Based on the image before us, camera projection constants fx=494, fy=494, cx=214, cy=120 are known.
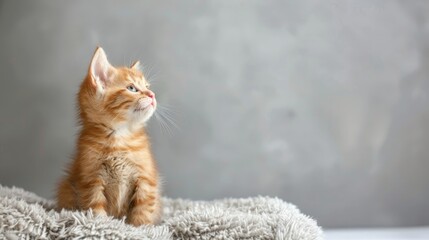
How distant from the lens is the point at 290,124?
2.02m

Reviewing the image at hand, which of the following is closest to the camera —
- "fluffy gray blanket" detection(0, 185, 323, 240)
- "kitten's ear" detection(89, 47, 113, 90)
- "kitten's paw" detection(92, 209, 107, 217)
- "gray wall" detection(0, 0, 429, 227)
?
"fluffy gray blanket" detection(0, 185, 323, 240)

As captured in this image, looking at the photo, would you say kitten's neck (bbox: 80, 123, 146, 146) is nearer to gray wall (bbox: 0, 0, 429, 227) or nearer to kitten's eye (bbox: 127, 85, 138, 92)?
kitten's eye (bbox: 127, 85, 138, 92)

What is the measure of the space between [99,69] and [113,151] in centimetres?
24

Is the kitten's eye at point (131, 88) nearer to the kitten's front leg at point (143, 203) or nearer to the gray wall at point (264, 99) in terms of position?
the kitten's front leg at point (143, 203)

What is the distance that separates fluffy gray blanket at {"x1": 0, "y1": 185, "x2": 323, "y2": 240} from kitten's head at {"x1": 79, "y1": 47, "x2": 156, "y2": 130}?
0.27 metres

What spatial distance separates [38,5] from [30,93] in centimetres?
34

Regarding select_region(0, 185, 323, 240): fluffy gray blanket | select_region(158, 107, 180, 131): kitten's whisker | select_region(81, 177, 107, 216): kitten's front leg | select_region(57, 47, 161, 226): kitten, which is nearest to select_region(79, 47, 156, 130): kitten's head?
select_region(57, 47, 161, 226): kitten

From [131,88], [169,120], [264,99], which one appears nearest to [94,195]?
[131,88]

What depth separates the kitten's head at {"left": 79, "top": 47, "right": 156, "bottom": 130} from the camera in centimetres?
135

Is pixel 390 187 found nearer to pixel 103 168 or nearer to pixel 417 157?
pixel 417 157

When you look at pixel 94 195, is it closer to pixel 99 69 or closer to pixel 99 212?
pixel 99 212

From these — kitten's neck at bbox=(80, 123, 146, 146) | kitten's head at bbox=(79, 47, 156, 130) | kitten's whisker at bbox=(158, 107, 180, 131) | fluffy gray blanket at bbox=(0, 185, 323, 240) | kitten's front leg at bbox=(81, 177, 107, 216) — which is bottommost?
fluffy gray blanket at bbox=(0, 185, 323, 240)

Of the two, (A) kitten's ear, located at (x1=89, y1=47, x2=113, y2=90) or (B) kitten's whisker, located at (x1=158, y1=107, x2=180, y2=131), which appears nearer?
(A) kitten's ear, located at (x1=89, y1=47, x2=113, y2=90)

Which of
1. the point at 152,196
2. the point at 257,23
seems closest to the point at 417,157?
the point at 257,23
